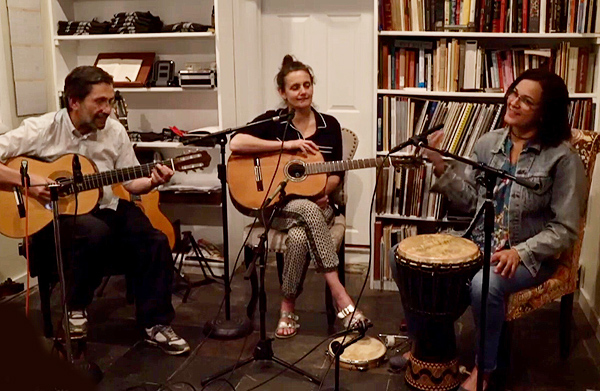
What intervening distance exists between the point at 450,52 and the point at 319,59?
81cm

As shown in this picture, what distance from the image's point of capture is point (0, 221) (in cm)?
255

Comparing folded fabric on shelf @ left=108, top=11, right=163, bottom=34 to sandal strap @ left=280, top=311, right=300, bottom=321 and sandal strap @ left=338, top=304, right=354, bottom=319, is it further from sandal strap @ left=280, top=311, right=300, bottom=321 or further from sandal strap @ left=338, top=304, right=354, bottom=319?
sandal strap @ left=338, top=304, right=354, bottom=319

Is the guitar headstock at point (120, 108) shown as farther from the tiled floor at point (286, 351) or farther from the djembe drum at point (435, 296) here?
the djembe drum at point (435, 296)

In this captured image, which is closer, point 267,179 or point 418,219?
point 267,179

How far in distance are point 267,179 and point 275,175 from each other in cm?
4

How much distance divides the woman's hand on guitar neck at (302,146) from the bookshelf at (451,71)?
1.68ft

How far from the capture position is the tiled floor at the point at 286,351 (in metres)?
2.38

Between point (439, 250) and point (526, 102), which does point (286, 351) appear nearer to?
point (439, 250)

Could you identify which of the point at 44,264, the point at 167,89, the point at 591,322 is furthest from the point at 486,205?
the point at 167,89

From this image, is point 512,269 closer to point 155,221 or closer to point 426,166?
point 426,166

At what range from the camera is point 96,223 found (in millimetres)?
2584

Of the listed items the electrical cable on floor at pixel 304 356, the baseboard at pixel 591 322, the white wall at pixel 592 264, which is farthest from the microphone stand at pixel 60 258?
the white wall at pixel 592 264

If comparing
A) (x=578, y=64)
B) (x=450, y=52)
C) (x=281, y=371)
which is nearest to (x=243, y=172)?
(x=281, y=371)

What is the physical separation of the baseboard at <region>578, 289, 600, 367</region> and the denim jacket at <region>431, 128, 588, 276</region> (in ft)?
1.96
